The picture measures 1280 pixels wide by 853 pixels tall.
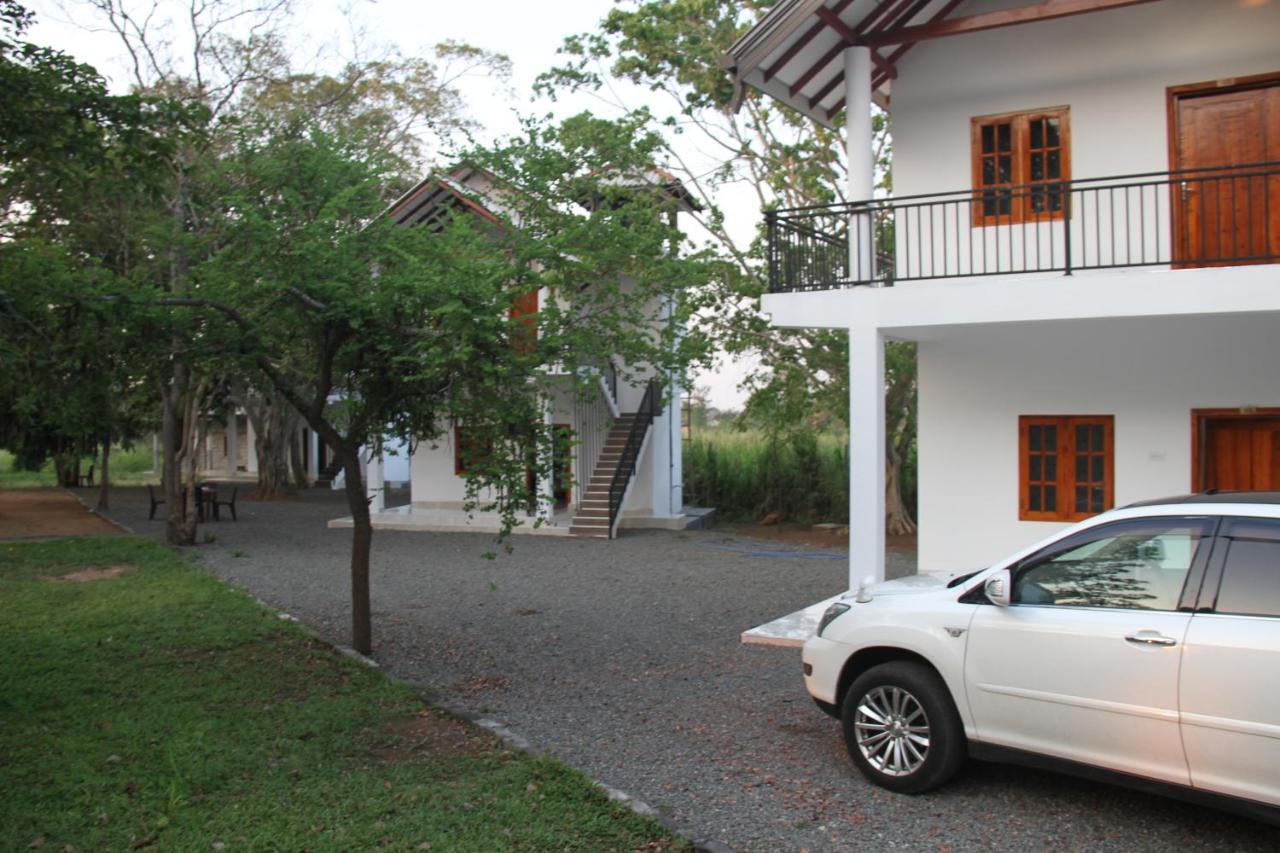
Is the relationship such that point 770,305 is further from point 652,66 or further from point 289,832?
point 652,66

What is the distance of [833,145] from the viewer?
19.2m

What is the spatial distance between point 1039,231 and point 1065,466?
2561 millimetres

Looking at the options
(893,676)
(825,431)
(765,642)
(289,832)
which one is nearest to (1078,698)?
(893,676)

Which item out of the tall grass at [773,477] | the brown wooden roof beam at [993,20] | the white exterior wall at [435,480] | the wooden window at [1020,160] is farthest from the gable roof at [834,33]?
the white exterior wall at [435,480]

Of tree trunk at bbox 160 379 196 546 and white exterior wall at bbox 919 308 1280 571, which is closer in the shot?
white exterior wall at bbox 919 308 1280 571

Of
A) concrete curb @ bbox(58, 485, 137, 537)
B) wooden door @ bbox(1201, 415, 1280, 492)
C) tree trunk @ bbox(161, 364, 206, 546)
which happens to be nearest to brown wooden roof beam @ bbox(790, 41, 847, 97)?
wooden door @ bbox(1201, 415, 1280, 492)

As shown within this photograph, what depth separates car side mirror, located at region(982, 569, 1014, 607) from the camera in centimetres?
577

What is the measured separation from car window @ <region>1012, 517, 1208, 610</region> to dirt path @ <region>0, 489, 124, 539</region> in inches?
791

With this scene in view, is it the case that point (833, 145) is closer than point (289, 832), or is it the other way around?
point (289, 832)

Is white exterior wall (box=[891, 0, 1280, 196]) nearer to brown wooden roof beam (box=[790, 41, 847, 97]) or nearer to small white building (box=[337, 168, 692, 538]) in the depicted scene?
brown wooden roof beam (box=[790, 41, 847, 97])

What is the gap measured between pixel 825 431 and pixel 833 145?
803 cm

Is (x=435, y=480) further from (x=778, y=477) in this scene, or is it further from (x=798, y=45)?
(x=798, y=45)

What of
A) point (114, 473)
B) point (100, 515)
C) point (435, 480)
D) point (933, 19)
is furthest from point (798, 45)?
point (114, 473)

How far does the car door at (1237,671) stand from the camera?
480 cm
